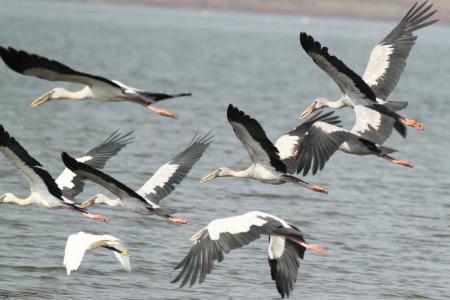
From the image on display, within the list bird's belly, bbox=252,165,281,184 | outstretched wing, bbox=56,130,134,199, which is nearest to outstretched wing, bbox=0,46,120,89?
bird's belly, bbox=252,165,281,184

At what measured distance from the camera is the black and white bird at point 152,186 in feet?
44.3

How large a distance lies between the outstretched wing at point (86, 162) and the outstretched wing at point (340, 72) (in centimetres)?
324

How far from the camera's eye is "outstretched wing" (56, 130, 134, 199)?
53.6 ft

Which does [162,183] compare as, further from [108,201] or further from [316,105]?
[316,105]

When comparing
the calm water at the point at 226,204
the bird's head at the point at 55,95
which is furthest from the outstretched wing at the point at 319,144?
the bird's head at the point at 55,95

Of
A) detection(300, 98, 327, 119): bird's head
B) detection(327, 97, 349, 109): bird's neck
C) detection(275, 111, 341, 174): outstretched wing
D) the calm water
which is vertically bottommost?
the calm water

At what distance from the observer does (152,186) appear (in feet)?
53.6

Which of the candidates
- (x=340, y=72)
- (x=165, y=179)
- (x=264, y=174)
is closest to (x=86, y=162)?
(x=165, y=179)

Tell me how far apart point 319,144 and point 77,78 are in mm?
3642

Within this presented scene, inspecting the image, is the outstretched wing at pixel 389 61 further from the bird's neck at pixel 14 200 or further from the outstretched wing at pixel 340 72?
the bird's neck at pixel 14 200

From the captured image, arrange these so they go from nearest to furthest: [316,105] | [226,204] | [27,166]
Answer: [27,166], [316,105], [226,204]

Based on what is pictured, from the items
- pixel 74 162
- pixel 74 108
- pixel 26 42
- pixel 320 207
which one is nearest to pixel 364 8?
pixel 26 42

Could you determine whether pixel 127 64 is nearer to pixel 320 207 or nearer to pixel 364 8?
pixel 320 207

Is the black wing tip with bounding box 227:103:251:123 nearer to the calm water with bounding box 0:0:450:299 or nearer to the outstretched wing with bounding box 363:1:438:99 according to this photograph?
the calm water with bounding box 0:0:450:299
